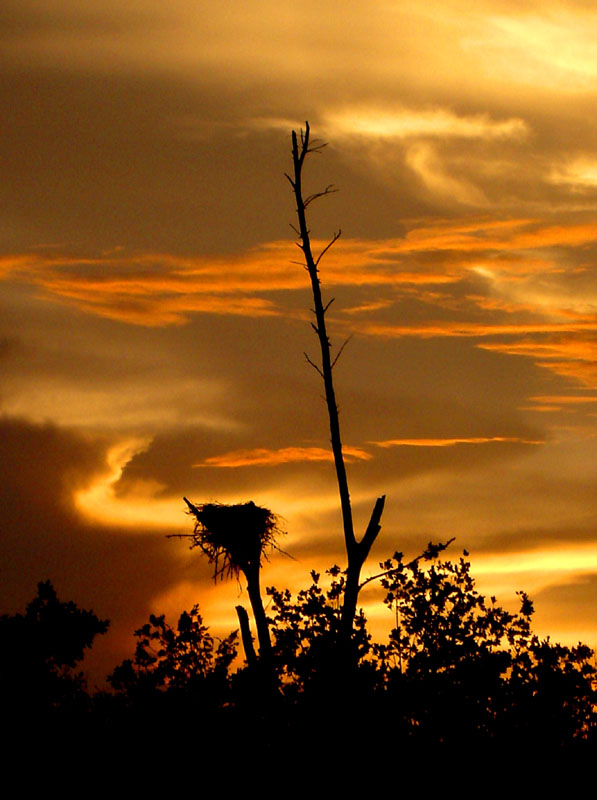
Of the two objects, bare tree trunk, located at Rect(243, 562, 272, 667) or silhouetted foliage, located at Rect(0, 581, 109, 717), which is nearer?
silhouetted foliage, located at Rect(0, 581, 109, 717)

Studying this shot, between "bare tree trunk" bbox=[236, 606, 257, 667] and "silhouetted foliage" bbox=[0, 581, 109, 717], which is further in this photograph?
"bare tree trunk" bbox=[236, 606, 257, 667]

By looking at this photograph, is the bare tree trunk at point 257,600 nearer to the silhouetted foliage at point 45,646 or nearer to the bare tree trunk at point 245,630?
the bare tree trunk at point 245,630

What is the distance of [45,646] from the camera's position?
Result: 20.0 m

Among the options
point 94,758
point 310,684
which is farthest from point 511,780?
point 94,758

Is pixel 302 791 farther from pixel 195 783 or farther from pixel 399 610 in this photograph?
pixel 399 610

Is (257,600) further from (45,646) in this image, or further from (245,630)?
(45,646)

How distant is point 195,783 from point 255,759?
0.83 meters

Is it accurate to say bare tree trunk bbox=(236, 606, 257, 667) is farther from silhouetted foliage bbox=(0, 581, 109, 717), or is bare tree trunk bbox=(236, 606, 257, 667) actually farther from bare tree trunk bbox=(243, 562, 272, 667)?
silhouetted foliage bbox=(0, 581, 109, 717)

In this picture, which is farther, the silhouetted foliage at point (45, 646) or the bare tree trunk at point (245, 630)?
the bare tree trunk at point (245, 630)

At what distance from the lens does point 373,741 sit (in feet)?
49.2

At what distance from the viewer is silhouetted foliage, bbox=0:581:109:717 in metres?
18.2

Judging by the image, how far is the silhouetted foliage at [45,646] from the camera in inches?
717

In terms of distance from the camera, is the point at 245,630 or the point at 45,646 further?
the point at 245,630

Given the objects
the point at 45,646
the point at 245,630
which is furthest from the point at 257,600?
the point at 45,646
